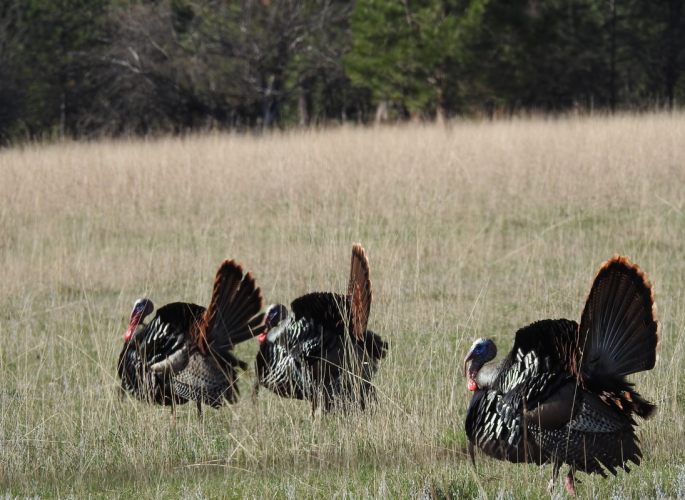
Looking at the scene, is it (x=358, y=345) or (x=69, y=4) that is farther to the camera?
(x=69, y=4)

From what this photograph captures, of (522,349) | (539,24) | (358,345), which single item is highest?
(539,24)

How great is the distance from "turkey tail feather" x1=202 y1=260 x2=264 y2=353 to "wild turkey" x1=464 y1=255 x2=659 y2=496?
5.70ft

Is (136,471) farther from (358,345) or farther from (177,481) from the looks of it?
(358,345)

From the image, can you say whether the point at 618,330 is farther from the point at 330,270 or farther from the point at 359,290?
the point at 330,270

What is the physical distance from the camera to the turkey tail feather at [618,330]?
3643 millimetres

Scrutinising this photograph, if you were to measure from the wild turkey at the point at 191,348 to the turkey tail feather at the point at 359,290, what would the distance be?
665 mm

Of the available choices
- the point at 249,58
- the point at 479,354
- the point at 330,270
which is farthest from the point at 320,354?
the point at 249,58

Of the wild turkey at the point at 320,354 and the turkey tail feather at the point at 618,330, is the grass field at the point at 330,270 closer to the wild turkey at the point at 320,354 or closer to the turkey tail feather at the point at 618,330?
the wild turkey at the point at 320,354

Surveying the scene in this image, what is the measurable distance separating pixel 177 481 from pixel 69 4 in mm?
30181

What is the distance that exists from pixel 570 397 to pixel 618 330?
0.34 metres

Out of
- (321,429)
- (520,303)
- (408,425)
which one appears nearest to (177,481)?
(321,429)

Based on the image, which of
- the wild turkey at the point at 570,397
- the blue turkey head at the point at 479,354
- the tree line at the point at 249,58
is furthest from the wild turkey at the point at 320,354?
the tree line at the point at 249,58

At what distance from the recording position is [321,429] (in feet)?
16.0

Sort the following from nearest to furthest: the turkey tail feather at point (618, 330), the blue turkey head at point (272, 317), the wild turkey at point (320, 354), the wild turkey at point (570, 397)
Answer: the turkey tail feather at point (618, 330) < the wild turkey at point (570, 397) < the wild turkey at point (320, 354) < the blue turkey head at point (272, 317)
